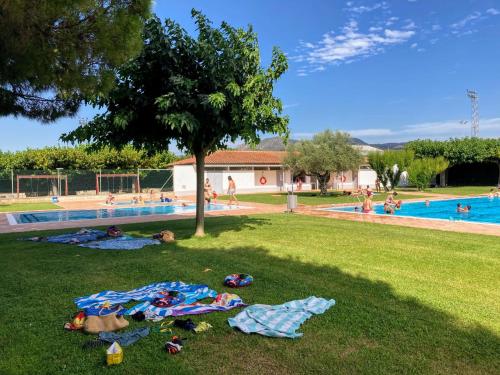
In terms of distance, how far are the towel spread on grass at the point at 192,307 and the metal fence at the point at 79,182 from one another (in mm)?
28610

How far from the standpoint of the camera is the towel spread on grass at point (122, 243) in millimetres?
9398

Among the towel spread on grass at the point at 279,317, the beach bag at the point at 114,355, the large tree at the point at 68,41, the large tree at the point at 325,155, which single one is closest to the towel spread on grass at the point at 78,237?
the large tree at the point at 68,41

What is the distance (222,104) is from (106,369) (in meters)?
6.14

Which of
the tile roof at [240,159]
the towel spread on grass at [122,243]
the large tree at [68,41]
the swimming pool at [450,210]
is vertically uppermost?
the tile roof at [240,159]

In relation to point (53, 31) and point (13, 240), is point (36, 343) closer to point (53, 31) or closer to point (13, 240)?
point (53, 31)

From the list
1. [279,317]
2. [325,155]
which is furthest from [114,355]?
[325,155]

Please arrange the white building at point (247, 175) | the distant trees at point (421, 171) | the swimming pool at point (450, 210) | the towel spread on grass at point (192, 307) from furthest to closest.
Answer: the white building at point (247, 175), the distant trees at point (421, 171), the swimming pool at point (450, 210), the towel spread on grass at point (192, 307)

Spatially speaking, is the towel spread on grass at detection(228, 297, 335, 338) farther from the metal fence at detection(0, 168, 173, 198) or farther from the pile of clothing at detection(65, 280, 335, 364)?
the metal fence at detection(0, 168, 173, 198)

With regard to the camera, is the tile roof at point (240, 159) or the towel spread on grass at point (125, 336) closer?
the towel spread on grass at point (125, 336)

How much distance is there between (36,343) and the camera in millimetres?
4090

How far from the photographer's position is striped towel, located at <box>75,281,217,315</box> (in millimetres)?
5348

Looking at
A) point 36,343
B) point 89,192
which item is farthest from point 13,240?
point 89,192

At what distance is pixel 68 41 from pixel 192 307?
11.7 ft

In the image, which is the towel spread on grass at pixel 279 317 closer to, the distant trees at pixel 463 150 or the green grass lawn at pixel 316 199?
the green grass lawn at pixel 316 199
